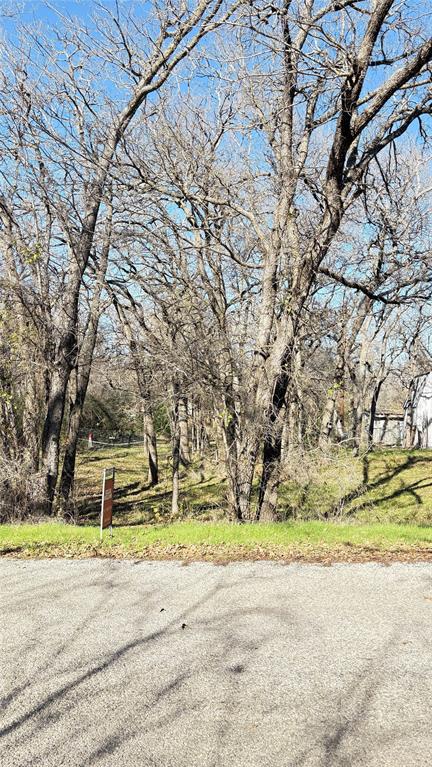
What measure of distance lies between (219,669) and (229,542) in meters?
3.39

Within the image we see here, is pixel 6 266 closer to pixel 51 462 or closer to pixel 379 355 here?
pixel 51 462

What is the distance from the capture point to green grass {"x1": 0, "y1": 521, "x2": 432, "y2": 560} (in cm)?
690

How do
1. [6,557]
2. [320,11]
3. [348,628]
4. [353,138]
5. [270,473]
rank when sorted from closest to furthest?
[348,628] < [6,557] < [320,11] < [353,138] < [270,473]

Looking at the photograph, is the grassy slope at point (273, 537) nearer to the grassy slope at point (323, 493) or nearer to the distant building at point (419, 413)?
the grassy slope at point (323, 493)

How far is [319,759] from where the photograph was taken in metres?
2.96

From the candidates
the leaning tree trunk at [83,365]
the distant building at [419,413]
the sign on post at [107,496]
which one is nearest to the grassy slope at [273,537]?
the sign on post at [107,496]

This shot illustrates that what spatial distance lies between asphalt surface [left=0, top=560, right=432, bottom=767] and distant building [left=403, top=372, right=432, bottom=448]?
23.5 meters

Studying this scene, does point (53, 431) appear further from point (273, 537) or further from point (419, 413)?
point (419, 413)

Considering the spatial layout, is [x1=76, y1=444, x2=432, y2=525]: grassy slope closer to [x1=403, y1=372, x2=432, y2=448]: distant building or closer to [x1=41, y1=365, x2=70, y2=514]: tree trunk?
[x1=41, y1=365, x2=70, y2=514]: tree trunk

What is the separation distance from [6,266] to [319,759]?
1109 cm

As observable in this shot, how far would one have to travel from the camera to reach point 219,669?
12.9 feet

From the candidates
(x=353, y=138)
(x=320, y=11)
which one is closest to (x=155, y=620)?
(x=353, y=138)

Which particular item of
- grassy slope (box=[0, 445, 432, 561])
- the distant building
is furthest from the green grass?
the distant building

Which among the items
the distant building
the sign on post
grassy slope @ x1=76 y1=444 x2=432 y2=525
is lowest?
grassy slope @ x1=76 y1=444 x2=432 y2=525
